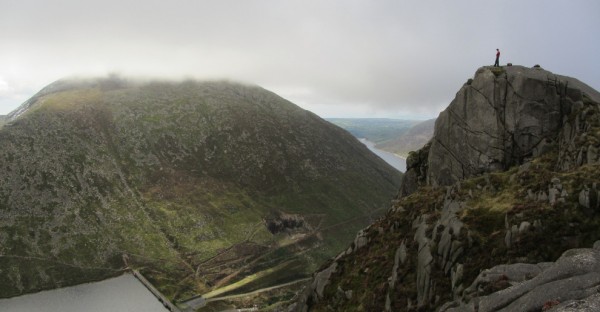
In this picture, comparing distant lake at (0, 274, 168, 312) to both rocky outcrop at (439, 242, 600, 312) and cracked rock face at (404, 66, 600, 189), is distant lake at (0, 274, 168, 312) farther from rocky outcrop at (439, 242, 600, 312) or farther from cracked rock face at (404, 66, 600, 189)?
rocky outcrop at (439, 242, 600, 312)

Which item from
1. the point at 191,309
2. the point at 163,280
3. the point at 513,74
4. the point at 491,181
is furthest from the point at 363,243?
the point at 163,280

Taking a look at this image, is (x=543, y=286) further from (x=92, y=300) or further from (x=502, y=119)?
(x=92, y=300)

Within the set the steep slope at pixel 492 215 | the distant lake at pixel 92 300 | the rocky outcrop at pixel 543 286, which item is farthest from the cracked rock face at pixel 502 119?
the distant lake at pixel 92 300

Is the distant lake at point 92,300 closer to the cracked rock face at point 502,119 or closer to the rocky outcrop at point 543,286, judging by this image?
the cracked rock face at point 502,119

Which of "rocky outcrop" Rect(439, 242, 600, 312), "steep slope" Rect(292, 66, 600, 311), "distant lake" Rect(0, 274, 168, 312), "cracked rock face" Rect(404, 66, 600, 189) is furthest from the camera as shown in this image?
"distant lake" Rect(0, 274, 168, 312)

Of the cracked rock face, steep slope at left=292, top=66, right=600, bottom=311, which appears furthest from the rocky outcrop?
the cracked rock face

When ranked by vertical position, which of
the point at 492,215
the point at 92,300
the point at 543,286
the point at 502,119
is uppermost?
the point at 502,119

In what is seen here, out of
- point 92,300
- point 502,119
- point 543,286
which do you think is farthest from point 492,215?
point 92,300

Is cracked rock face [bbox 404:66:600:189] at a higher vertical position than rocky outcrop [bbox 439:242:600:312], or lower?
higher
